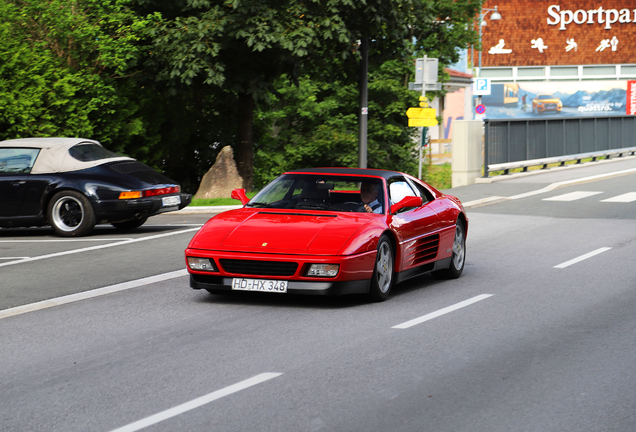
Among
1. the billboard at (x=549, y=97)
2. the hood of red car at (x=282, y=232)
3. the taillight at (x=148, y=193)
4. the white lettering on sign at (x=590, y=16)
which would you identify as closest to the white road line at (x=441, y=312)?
the hood of red car at (x=282, y=232)

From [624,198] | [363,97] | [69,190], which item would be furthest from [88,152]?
[624,198]

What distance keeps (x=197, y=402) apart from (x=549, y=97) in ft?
298

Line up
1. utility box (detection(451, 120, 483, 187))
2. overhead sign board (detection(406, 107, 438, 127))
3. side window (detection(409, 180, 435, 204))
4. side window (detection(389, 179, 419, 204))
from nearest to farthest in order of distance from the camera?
side window (detection(389, 179, 419, 204)), side window (detection(409, 180, 435, 204)), overhead sign board (detection(406, 107, 438, 127)), utility box (detection(451, 120, 483, 187))

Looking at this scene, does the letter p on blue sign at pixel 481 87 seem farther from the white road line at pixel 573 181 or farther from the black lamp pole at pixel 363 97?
the black lamp pole at pixel 363 97

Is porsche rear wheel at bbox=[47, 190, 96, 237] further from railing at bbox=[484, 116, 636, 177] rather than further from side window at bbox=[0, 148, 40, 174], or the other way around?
railing at bbox=[484, 116, 636, 177]

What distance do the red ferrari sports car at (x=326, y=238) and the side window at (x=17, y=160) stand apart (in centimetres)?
633

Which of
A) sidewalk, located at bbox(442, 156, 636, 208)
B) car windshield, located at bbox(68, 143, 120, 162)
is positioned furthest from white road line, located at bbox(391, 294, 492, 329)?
sidewalk, located at bbox(442, 156, 636, 208)

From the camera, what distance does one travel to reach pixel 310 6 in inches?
895

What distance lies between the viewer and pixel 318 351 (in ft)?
22.7

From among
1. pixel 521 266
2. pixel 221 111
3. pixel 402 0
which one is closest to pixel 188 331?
pixel 521 266

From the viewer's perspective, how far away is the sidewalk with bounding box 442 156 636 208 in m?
22.7

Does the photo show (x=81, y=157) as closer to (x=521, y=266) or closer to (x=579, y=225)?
(x=521, y=266)

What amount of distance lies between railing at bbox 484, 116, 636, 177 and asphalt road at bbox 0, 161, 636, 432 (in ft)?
50.4

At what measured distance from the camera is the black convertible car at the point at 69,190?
14844 mm
